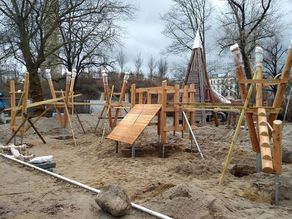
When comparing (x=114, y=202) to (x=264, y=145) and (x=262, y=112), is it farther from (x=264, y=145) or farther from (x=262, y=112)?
(x=262, y=112)

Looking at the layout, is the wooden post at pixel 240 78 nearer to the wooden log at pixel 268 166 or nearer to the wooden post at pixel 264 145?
the wooden post at pixel 264 145

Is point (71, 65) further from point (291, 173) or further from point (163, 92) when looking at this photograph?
point (291, 173)

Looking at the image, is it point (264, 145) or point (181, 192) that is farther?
point (264, 145)

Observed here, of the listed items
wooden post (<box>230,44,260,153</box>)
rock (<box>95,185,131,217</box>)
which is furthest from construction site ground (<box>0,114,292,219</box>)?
wooden post (<box>230,44,260,153</box>)

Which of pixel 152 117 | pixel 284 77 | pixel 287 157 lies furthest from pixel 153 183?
pixel 287 157

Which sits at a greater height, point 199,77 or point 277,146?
point 199,77

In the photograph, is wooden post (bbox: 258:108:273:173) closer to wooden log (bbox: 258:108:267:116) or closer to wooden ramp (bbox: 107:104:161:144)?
wooden log (bbox: 258:108:267:116)

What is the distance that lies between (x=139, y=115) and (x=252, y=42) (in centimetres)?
2289

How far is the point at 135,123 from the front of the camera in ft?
36.2

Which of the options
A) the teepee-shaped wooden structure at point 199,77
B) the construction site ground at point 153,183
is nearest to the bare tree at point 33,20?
the teepee-shaped wooden structure at point 199,77

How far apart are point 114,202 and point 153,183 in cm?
215

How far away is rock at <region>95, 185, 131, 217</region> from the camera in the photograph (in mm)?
5121

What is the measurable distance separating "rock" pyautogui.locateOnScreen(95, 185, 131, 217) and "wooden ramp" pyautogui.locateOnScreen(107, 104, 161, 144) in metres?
4.85

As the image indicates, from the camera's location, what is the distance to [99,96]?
4494cm
